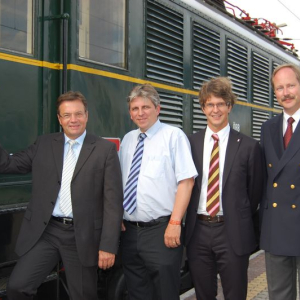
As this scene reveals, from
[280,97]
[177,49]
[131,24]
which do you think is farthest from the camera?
[177,49]

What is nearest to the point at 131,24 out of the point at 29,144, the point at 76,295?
the point at 29,144

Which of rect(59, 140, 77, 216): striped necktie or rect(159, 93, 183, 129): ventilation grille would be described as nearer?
rect(59, 140, 77, 216): striped necktie

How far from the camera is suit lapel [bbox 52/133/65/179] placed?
9.50ft

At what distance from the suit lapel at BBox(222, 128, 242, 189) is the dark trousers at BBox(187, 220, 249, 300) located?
0.32 meters

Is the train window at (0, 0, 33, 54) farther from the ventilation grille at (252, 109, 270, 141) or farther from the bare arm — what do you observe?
the ventilation grille at (252, 109, 270, 141)

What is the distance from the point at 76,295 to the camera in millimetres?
2877

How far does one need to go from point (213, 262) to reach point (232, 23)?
3.90 meters

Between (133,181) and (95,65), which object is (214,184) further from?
(95,65)

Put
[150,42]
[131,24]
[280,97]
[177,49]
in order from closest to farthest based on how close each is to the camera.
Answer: [280,97] → [131,24] → [150,42] → [177,49]

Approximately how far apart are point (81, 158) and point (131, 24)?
1.60 metres

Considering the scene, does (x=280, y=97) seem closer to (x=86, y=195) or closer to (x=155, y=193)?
(x=155, y=193)

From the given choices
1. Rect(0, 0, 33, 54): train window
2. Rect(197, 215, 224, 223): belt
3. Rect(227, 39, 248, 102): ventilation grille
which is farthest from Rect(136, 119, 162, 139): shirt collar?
Rect(227, 39, 248, 102): ventilation grille

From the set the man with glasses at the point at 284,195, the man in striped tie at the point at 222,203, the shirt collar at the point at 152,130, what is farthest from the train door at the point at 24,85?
the man with glasses at the point at 284,195

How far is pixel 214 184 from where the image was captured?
2990 mm
